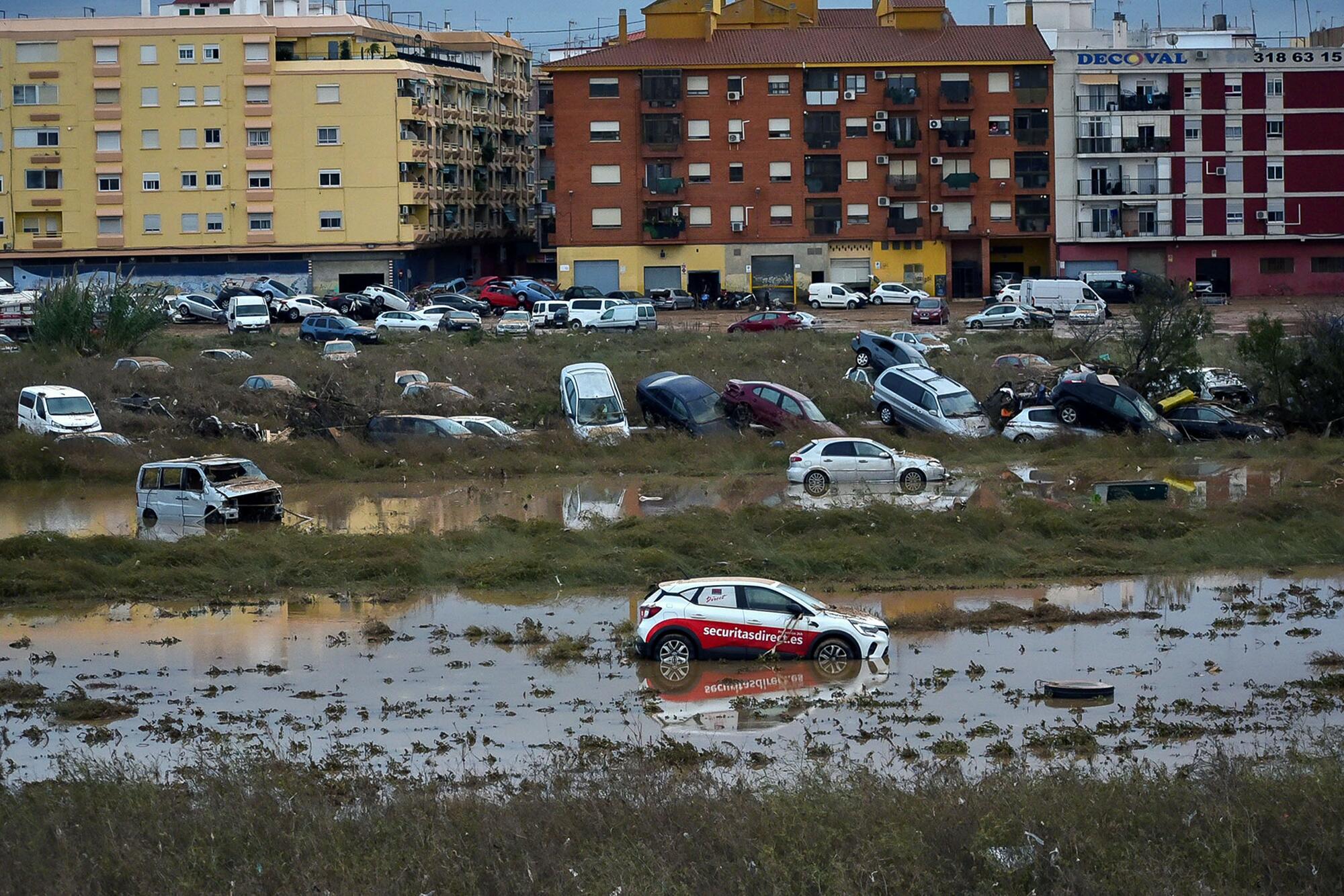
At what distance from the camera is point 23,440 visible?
33250 millimetres

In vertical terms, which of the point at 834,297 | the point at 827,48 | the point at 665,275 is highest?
the point at 827,48

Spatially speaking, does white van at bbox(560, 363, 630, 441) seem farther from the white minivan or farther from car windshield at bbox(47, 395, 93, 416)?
car windshield at bbox(47, 395, 93, 416)

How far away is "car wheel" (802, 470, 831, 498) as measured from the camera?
2855cm

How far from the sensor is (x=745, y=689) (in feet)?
53.8

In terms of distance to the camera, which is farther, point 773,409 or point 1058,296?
point 1058,296

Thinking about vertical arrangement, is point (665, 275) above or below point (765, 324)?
above

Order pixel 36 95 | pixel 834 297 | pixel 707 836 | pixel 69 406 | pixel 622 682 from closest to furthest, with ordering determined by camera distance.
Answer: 1. pixel 707 836
2. pixel 622 682
3. pixel 69 406
4. pixel 834 297
5. pixel 36 95

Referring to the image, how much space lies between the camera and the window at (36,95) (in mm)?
75375

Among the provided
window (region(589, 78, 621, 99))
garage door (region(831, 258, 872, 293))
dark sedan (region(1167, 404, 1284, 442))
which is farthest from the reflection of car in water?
window (region(589, 78, 621, 99))

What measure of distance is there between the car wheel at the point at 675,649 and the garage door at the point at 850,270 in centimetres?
5634

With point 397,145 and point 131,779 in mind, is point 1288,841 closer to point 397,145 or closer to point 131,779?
point 131,779

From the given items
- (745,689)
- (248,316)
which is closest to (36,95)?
(248,316)

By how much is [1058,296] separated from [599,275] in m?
22.3

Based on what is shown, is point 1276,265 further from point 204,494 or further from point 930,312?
point 204,494
